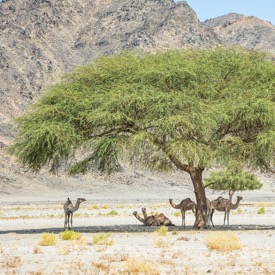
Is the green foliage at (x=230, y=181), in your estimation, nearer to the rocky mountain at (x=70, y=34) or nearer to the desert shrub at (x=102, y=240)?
the desert shrub at (x=102, y=240)

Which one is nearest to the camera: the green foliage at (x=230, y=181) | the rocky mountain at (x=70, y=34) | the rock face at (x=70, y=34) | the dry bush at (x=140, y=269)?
the dry bush at (x=140, y=269)

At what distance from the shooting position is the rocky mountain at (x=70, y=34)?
14425 centimetres

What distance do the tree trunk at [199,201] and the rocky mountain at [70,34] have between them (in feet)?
345

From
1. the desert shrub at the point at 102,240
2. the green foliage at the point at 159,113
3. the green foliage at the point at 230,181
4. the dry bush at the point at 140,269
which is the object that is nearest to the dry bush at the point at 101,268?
the dry bush at the point at 140,269

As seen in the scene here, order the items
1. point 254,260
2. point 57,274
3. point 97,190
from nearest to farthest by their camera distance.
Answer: point 57,274 → point 254,260 → point 97,190

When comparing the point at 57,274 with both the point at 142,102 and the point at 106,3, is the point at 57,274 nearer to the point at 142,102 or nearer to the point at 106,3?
the point at 142,102

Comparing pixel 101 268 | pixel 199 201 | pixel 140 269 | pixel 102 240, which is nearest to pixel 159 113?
pixel 199 201

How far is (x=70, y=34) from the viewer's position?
17238 cm

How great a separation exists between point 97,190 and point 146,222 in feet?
265

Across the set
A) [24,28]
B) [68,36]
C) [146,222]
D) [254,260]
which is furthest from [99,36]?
[254,260]

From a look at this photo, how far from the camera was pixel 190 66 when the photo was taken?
1188 inches

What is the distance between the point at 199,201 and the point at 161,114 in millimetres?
5602

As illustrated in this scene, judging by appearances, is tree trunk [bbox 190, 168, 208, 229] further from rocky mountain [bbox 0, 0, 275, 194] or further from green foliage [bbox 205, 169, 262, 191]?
rocky mountain [bbox 0, 0, 275, 194]

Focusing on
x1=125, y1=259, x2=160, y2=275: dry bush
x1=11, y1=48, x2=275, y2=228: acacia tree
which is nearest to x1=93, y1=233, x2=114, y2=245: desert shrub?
x1=11, y1=48, x2=275, y2=228: acacia tree
